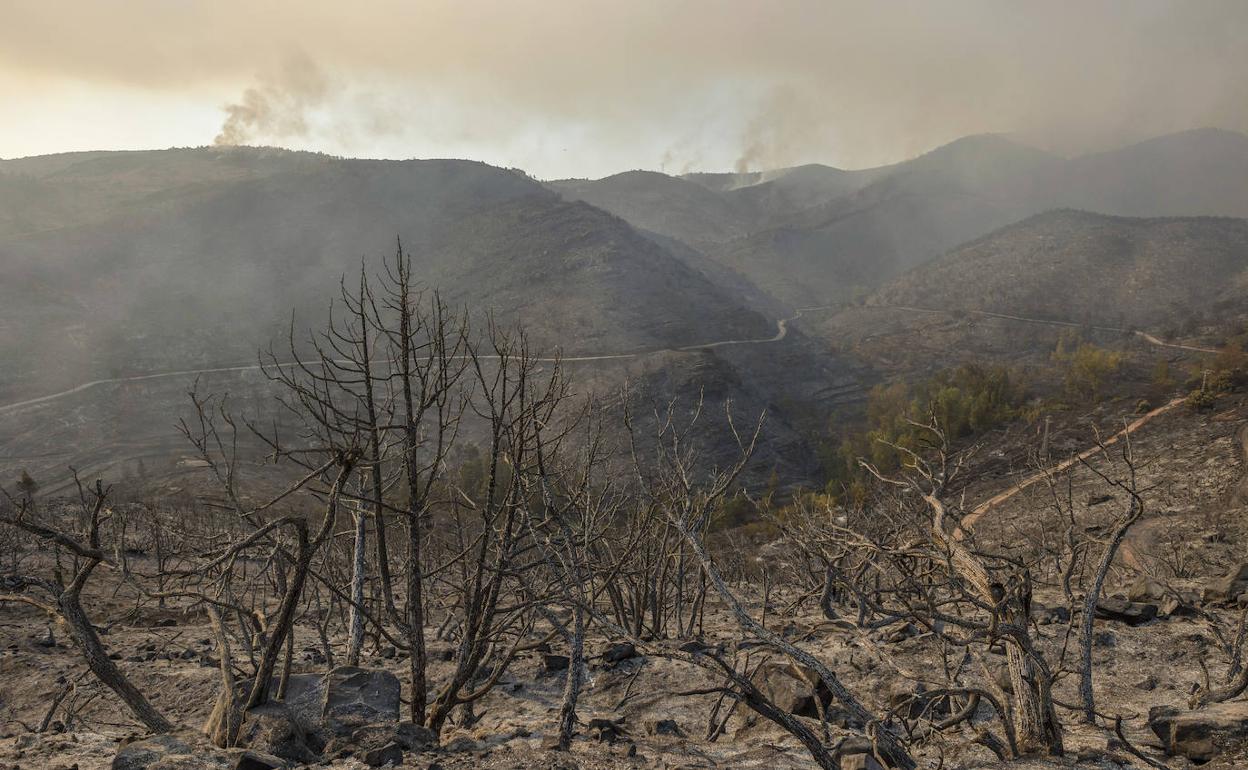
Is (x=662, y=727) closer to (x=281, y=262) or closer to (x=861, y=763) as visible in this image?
(x=861, y=763)

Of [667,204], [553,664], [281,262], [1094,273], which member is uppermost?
[667,204]

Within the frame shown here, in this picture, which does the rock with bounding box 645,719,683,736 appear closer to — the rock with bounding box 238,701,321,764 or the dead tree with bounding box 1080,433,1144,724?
the rock with bounding box 238,701,321,764

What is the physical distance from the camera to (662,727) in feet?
20.7

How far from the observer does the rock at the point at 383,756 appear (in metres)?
4.68

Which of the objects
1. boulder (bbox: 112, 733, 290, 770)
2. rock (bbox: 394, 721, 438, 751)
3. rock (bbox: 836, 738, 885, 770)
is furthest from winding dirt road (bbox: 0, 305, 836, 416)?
rock (bbox: 836, 738, 885, 770)

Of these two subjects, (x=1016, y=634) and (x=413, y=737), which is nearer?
(x=1016, y=634)

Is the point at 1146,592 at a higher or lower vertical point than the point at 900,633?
lower

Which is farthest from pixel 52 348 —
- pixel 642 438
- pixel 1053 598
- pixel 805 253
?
pixel 805 253

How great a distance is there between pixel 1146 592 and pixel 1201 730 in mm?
6905

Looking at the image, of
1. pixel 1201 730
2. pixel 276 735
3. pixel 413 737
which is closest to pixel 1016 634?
pixel 1201 730

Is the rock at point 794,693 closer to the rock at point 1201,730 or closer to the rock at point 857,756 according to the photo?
the rock at point 857,756

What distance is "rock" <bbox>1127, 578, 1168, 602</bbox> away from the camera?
10.2 m

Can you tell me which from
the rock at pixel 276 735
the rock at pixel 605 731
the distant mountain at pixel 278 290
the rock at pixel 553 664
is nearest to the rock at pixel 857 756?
the rock at pixel 605 731

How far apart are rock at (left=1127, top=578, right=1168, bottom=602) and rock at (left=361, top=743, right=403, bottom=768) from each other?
34.7 feet
